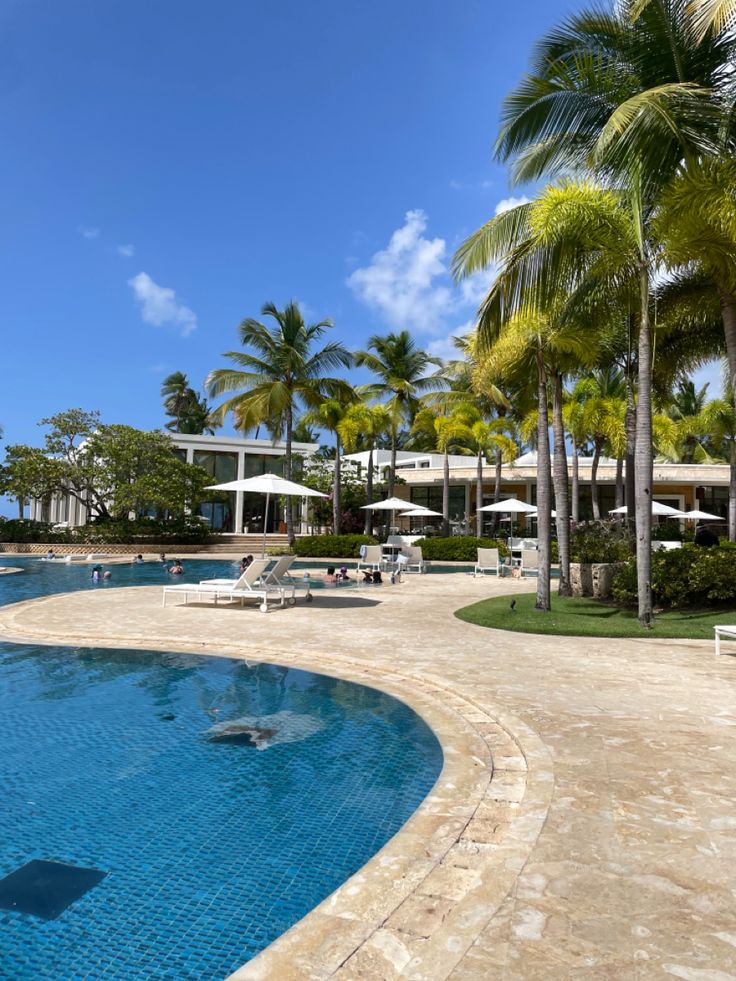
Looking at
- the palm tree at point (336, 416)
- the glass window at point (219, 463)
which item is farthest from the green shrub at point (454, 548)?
the glass window at point (219, 463)

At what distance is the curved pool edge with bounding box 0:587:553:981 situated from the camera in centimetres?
217

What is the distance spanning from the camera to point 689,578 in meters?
10.8

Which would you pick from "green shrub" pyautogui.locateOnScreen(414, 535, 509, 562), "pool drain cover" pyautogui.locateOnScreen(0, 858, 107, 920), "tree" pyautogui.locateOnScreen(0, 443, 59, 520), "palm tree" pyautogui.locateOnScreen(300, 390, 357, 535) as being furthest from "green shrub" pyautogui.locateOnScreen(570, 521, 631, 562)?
"tree" pyautogui.locateOnScreen(0, 443, 59, 520)

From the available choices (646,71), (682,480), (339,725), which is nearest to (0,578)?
(339,725)

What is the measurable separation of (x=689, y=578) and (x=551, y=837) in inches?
356

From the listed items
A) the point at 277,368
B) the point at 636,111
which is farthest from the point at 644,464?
the point at 277,368

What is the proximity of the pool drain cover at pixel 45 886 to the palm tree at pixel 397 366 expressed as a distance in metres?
27.0

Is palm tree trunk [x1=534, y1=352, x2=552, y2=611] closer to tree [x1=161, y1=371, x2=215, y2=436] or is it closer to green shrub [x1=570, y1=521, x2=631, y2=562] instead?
green shrub [x1=570, y1=521, x2=631, y2=562]

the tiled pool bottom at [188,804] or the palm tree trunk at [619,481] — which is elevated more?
the palm tree trunk at [619,481]

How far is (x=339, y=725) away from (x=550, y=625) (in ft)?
17.6

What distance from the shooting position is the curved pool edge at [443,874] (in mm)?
2172

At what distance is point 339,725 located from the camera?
552 cm

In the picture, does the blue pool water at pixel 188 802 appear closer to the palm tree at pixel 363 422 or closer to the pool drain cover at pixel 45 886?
the pool drain cover at pixel 45 886

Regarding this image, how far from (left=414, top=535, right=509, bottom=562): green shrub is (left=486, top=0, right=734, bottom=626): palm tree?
15990 millimetres
